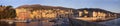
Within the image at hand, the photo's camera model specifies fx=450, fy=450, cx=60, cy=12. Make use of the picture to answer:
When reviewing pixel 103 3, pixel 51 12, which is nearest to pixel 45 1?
pixel 51 12

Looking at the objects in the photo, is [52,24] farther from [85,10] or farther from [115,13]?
[115,13]

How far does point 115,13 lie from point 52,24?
0.87 meters

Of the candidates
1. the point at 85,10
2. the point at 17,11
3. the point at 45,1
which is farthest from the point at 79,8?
the point at 17,11

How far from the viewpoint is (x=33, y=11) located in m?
6.18

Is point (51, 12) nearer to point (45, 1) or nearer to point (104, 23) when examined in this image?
point (45, 1)

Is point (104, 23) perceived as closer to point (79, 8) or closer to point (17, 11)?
point (79, 8)

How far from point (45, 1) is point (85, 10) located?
554mm

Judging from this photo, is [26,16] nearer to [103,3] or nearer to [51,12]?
[51,12]

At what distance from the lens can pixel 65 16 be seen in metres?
6.14

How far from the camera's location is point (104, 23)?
238 inches

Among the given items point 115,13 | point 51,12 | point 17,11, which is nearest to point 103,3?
point 115,13

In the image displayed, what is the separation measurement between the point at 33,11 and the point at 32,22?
15 cm

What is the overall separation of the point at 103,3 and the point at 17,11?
3.89 ft

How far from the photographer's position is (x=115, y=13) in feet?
19.9
